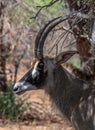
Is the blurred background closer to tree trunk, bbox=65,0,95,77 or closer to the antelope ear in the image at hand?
tree trunk, bbox=65,0,95,77

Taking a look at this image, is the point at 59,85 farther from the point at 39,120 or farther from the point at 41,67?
the point at 39,120

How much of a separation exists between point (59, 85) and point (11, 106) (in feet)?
11.6

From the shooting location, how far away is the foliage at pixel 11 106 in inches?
387

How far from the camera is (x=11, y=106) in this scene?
9891mm

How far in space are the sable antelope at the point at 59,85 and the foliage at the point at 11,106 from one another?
3.37 metres

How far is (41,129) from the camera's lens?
9297 millimetres

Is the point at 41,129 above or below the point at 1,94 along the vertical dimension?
below

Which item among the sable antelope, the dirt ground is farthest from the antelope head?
the dirt ground

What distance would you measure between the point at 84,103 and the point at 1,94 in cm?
429

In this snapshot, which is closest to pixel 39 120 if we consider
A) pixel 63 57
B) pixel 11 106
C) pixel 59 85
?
pixel 11 106

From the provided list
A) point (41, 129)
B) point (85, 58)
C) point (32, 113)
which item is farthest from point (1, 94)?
point (85, 58)

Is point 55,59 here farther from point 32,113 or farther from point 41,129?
point 32,113

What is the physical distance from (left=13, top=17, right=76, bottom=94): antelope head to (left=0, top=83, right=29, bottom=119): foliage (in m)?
3.37

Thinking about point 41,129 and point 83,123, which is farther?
point 41,129
